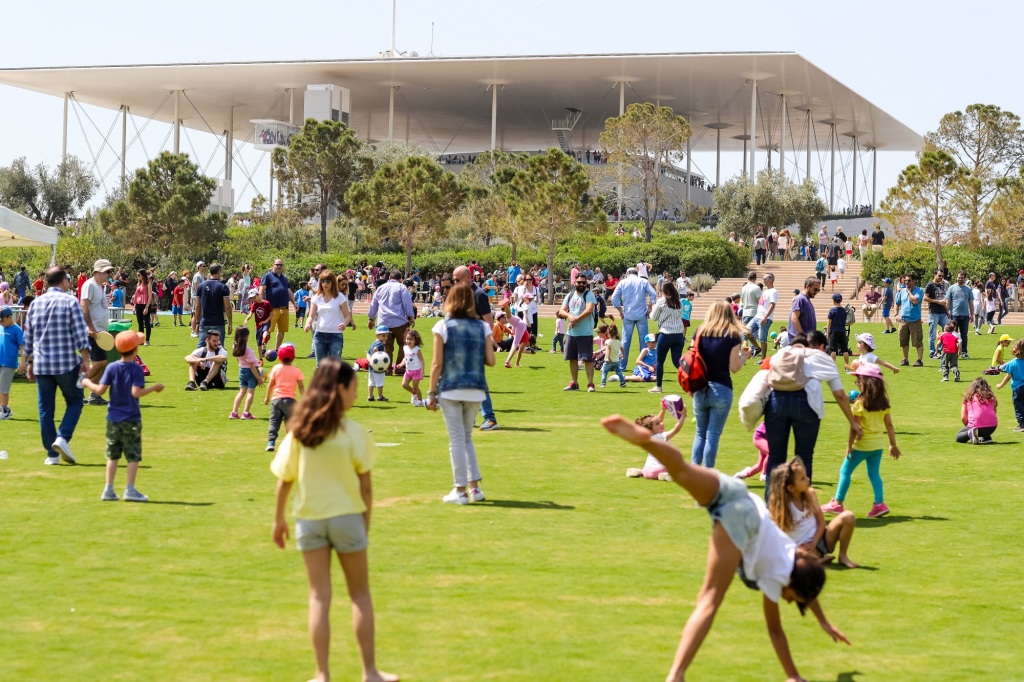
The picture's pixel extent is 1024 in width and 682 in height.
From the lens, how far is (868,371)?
11.0 metres

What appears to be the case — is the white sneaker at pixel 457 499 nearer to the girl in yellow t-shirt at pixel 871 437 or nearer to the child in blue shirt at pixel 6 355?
the girl in yellow t-shirt at pixel 871 437

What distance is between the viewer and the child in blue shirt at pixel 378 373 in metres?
17.6

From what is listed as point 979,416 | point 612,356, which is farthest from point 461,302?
point 612,356

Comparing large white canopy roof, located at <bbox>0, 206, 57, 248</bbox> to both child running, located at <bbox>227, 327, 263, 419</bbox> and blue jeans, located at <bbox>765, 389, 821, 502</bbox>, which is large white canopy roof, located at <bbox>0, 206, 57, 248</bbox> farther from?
blue jeans, located at <bbox>765, 389, 821, 502</bbox>

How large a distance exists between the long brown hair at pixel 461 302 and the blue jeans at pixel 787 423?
92.7 inches

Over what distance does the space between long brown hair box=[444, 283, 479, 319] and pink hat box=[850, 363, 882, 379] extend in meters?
3.10

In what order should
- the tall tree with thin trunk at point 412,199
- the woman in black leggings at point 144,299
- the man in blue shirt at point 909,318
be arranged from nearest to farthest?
the man in blue shirt at point 909,318 → the woman in black leggings at point 144,299 → the tall tree with thin trunk at point 412,199

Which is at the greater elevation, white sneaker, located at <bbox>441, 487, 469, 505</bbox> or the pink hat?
the pink hat

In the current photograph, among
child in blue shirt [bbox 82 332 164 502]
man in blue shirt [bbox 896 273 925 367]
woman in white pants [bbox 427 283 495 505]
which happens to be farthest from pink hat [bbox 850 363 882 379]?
man in blue shirt [bbox 896 273 925 367]

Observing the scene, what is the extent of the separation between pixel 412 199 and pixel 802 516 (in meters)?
42.6

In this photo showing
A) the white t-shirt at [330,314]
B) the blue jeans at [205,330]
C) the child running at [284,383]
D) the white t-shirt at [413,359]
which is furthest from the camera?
the blue jeans at [205,330]

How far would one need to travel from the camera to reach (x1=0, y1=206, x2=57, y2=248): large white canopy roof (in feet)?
75.0

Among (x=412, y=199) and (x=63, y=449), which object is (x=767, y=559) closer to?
(x=63, y=449)

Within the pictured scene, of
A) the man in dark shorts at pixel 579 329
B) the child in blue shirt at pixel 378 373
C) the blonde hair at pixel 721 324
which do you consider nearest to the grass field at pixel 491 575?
the blonde hair at pixel 721 324
